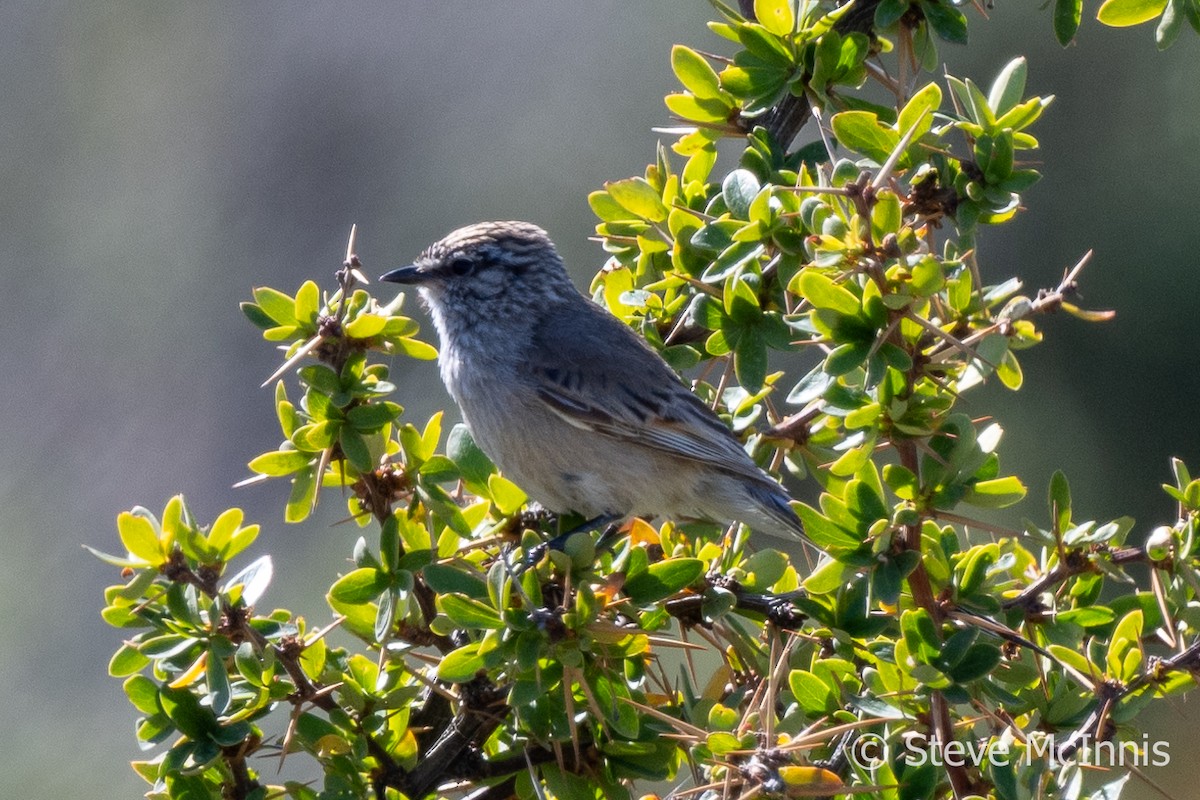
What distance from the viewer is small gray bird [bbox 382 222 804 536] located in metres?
3.97

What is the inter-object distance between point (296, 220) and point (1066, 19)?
47.8ft

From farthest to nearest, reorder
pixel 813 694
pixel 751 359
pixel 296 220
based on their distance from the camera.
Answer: pixel 296 220 → pixel 751 359 → pixel 813 694

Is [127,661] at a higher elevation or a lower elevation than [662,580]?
higher

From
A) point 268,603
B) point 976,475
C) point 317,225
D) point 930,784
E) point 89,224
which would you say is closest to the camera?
point 930,784

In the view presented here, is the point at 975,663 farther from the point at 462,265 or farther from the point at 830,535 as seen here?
the point at 462,265

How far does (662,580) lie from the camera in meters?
2.33

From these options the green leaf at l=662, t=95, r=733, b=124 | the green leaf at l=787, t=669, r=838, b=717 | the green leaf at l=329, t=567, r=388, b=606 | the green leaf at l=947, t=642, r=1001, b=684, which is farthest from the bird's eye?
the green leaf at l=947, t=642, r=1001, b=684

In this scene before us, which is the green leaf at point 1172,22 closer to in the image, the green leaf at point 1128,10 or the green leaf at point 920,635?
the green leaf at point 1128,10

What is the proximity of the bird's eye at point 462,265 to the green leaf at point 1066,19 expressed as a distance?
2331 mm

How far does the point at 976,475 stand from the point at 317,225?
48.0 ft

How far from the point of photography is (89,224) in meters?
17.4

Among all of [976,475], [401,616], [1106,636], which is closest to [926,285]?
[976,475]

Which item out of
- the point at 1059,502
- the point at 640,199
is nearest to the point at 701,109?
the point at 640,199

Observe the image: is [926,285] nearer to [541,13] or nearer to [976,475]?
[976,475]
